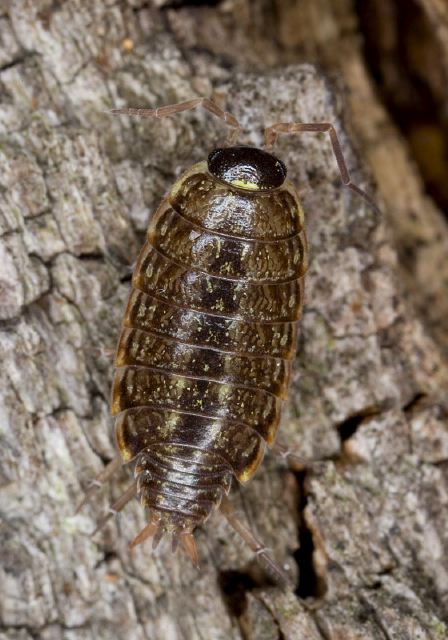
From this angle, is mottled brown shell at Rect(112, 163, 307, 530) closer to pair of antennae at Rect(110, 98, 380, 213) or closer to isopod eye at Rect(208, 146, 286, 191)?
isopod eye at Rect(208, 146, 286, 191)

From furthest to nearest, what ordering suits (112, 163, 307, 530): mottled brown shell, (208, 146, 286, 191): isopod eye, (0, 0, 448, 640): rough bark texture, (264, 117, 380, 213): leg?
(264, 117, 380, 213): leg, (0, 0, 448, 640): rough bark texture, (208, 146, 286, 191): isopod eye, (112, 163, 307, 530): mottled brown shell

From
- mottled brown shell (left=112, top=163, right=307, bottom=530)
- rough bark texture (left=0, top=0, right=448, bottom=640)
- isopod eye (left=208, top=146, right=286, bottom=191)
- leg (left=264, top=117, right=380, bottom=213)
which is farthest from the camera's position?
leg (left=264, top=117, right=380, bottom=213)

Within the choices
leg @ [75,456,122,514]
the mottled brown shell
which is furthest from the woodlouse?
leg @ [75,456,122,514]

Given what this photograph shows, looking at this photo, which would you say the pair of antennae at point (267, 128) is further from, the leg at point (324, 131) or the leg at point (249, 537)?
the leg at point (249, 537)

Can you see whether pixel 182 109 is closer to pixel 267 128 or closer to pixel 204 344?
pixel 267 128

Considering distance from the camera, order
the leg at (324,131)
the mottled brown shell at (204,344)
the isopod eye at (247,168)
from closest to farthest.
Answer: the mottled brown shell at (204,344), the isopod eye at (247,168), the leg at (324,131)

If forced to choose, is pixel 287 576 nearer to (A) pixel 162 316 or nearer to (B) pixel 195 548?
(B) pixel 195 548

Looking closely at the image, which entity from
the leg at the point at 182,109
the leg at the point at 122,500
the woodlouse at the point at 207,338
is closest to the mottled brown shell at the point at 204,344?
the woodlouse at the point at 207,338
